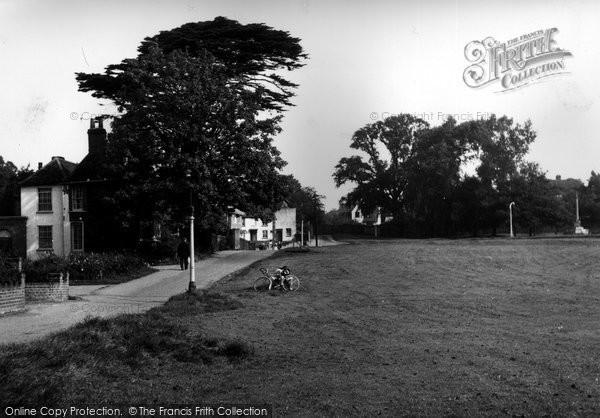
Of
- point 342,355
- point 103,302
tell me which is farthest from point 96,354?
point 103,302

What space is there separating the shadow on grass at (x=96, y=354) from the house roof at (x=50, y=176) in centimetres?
3400

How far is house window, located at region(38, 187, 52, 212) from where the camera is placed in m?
44.8

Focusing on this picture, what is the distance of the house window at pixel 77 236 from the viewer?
1693 inches

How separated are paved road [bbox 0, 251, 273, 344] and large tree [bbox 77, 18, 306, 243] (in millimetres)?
4251

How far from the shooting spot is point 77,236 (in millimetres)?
43156

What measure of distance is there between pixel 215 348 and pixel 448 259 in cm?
2248

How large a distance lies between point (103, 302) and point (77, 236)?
87.9 feet

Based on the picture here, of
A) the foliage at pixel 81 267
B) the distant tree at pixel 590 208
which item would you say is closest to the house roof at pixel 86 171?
the foliage at pixel 81 267

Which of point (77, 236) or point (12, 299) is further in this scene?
point (77, 236)

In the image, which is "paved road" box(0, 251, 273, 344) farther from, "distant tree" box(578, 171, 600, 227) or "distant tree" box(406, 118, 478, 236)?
"distant tree" box(578, 171, 600, 227)

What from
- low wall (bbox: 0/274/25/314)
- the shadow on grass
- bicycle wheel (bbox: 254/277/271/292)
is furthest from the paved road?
bicycle wheel (bbox: 254/277/271/292)

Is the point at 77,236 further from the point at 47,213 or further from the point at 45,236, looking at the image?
the point at 47,213

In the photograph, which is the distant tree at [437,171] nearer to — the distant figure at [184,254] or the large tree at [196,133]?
the large tree at [196,133]

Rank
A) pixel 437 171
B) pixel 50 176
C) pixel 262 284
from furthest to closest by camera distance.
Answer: pixel 437 171 < pixel 50 176 < pixel 262 284
